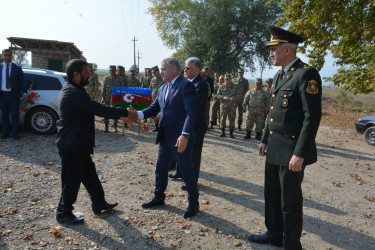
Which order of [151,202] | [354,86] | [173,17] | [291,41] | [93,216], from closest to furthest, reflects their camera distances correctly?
[291,41] → [93,216] → [151,202] → [354,86] → [173,17]

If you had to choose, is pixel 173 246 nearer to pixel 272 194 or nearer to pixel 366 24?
pixel 272 194

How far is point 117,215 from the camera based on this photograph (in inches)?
155

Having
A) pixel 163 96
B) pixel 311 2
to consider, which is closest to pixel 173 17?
pixel 311 2

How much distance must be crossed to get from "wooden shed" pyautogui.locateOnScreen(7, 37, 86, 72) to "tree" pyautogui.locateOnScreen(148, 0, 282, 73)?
37.7 ft

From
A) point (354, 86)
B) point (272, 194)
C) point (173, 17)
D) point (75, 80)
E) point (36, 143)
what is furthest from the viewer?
point (173, 17)

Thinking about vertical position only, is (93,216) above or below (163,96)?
below

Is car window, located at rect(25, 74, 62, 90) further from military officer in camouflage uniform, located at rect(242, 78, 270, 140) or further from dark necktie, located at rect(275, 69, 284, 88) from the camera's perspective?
dark necktie, located at rect(275, 69, 284, 88)

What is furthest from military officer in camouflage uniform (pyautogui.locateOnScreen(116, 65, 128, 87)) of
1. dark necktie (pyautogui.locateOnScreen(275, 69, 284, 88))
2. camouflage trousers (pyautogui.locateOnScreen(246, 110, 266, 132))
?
dark necktie (pyautogui.locateOnScreen(275, 69, 284, 88))

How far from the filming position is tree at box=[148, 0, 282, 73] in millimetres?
25688

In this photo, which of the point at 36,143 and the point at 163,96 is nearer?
the point at 163,96

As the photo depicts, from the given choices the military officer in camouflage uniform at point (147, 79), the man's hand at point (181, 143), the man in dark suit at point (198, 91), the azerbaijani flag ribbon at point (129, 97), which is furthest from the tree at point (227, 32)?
the man's hand at point (181, 143)

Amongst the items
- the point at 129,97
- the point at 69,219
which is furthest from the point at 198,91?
the point at 129,97

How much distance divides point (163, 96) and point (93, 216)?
199cm

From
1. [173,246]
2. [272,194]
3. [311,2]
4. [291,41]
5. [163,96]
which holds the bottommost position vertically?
[173,246]
